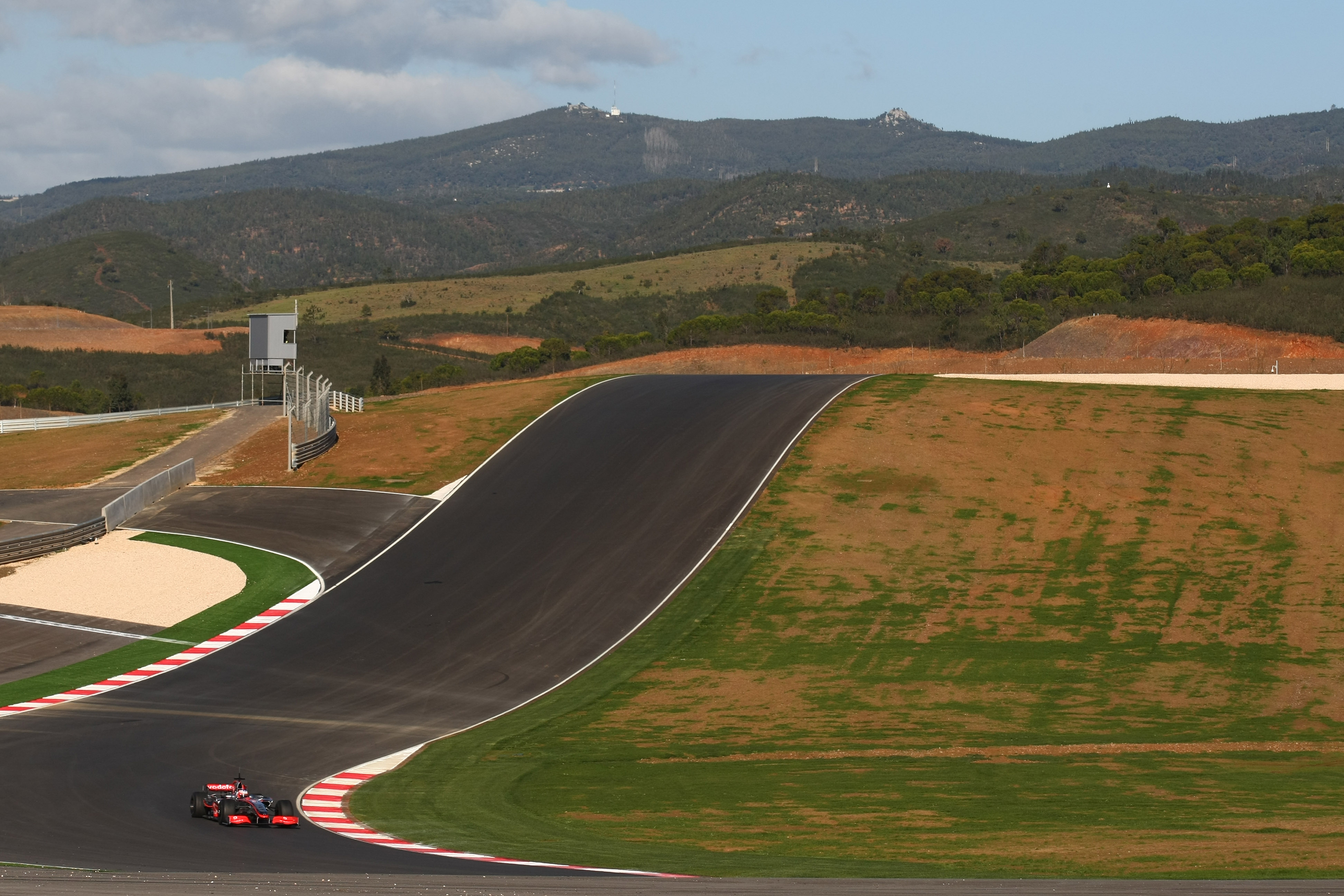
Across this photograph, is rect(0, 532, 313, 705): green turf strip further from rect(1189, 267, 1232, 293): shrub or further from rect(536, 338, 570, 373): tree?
rect(1189, 267, 1232, 293): shrub

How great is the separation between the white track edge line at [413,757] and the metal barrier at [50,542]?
933 centimetres

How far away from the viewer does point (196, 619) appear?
33000 mm

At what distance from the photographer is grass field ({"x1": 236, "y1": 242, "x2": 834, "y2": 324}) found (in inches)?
6870

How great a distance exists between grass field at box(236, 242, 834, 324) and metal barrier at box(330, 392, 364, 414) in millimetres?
110671

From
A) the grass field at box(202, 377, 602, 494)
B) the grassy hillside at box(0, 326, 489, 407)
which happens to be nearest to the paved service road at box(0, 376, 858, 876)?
the grass field at box(202, 377, 602, 494)

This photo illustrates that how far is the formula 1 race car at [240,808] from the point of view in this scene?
1725cm

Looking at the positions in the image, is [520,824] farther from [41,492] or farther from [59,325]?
[59,325]

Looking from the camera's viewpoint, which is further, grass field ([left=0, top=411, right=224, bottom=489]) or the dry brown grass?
grass field ([left=0, top=411, right=224, bottom=489])

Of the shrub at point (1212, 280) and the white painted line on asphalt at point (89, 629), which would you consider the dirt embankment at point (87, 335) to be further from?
the white painted line on asphalt at point (89, 629)

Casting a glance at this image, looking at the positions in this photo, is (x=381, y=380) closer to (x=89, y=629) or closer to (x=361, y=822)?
(x=89, y=629)

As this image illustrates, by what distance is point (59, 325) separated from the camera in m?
143

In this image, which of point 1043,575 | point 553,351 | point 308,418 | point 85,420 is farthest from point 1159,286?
point 85,420

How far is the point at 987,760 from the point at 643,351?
6692cm

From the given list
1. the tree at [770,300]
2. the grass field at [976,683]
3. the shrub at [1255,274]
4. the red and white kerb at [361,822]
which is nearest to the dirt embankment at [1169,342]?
the shrub at [1255,274]
